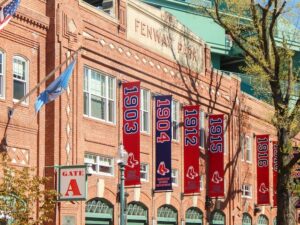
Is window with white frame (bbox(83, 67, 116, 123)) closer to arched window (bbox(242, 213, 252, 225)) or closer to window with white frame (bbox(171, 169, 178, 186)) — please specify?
window with white frame (bbox(171, 169, 178, 186))

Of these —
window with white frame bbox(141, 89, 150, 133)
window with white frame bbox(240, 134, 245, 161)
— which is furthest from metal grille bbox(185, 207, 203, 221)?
window with white frame bbox(240, 134, 245, 161)

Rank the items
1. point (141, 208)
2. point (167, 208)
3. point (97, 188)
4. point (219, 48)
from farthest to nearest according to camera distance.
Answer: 1. point (219, 48)
2. point (167, 208)
3. point (141, 208)
4. point (97, 188)

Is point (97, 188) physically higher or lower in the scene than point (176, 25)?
Answer: lower

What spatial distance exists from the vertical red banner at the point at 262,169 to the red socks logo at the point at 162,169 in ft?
44.1

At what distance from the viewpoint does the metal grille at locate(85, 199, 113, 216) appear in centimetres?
2905

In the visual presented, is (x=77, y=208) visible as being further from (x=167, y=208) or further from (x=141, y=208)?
(x=167, y=208)

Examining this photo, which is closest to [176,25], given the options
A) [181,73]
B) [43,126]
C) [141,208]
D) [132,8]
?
[181,73]

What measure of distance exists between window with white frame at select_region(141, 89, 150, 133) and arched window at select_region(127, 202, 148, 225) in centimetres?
347

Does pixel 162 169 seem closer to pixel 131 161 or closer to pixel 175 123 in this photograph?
pixel 131 161

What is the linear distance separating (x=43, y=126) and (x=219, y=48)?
115 feet

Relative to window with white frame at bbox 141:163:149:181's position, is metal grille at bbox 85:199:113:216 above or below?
below

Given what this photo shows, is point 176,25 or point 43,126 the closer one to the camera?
point 43,126

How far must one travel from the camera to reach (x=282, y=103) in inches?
1320

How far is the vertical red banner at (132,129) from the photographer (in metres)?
30.7
